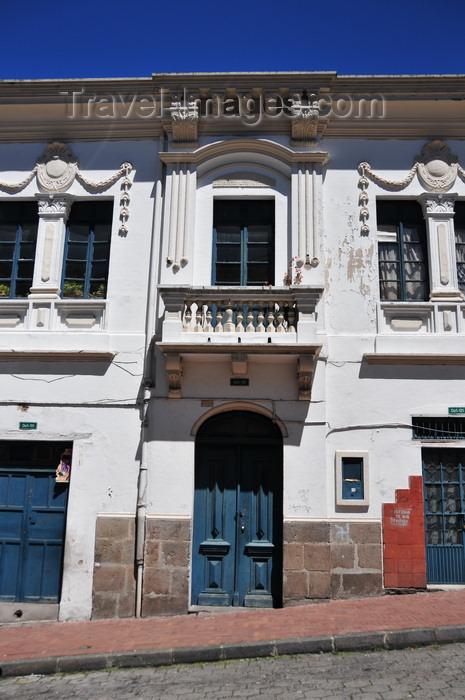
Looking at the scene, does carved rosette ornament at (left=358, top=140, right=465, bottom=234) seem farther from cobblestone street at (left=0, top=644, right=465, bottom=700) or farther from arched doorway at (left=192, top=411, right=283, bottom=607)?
cobblestone street at (left=0, top=644, right=465, bottom=700)

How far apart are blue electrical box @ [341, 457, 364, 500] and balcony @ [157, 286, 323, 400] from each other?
4.08ft

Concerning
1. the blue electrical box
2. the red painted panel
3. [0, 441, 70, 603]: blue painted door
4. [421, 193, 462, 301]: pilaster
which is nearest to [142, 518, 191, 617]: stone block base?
[0, 441, 70, 603]: blue painted door

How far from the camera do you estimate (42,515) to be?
376 inches

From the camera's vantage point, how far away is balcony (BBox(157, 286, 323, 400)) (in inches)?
361

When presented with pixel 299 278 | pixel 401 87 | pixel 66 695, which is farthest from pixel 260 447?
pixel 401 87

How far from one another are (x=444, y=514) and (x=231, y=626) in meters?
3.79

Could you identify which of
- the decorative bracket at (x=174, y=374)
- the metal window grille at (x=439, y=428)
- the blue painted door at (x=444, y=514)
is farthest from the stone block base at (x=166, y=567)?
the metal window grille at (x=439, y=428)

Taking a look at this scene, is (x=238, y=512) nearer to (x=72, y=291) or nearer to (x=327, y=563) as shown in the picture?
(x=327, y=563)

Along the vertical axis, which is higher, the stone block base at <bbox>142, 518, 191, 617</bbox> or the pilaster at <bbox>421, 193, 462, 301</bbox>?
the pilaster at <bbox>421, 193, 462, 301</bbox>

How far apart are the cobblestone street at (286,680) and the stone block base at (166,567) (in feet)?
6.82

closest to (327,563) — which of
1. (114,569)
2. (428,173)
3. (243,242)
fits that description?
(114,569)

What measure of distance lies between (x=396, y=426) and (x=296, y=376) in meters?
1.81

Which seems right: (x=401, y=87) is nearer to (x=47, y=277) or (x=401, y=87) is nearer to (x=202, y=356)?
(x=202, y=356)

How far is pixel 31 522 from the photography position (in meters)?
9.52
